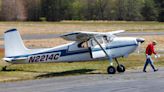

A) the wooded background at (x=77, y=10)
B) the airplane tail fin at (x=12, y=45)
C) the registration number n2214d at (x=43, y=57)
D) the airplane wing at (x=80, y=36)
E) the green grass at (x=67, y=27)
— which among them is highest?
the airplane wing at (x=80, y=36)

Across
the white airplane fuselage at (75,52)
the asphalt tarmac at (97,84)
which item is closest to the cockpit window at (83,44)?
the white airplane fuselage at (75,52)

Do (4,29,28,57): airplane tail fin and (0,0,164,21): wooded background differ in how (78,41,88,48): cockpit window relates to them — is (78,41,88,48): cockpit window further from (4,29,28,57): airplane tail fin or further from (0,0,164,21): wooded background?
(0,0,164,21): wooded background

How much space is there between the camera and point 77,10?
444 ft

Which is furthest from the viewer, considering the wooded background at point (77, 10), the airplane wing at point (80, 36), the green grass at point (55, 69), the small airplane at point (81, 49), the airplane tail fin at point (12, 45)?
the wooded background at point (77, 10)

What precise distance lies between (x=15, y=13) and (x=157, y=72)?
109748 millimetres

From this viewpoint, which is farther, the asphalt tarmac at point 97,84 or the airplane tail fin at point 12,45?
the airplane tail fin at point 12,45

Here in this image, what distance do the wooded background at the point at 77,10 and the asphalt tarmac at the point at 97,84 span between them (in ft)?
331

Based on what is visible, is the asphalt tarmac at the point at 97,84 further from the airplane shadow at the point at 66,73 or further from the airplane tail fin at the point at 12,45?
the airplane tail fin at the point at 12,45

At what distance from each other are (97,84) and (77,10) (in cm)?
11826

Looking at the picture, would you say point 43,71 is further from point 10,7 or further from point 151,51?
point 10,7

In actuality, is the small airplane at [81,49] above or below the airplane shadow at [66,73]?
above

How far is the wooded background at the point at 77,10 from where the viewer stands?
125375mm

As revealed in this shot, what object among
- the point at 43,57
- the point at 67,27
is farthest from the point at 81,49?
the point at 67,27

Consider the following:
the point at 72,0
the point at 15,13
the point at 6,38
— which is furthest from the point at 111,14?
the point at 6,38
